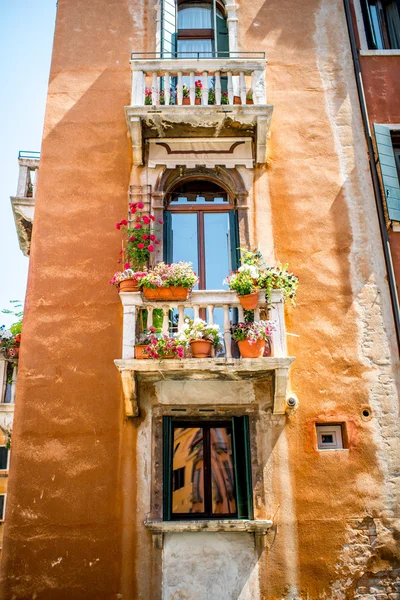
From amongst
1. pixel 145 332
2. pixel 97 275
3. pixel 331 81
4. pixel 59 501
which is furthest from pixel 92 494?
pixel 331 81

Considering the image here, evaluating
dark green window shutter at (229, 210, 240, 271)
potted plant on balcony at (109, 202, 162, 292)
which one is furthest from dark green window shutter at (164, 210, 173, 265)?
dark green window shutter at (229, 210, 240, 271)

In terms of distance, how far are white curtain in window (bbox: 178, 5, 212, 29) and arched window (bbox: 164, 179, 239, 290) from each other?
3.27 meters

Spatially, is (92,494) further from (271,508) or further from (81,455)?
(271,508)

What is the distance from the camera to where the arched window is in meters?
8.84

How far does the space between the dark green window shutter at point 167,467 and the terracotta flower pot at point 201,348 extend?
1033 millimetres

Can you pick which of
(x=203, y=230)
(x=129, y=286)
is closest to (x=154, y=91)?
(x=203, y=230)

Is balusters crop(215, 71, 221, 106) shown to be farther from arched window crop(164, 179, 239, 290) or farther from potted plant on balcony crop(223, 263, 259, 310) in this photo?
potted plant on balcony crop(223, 263, 259, 310)

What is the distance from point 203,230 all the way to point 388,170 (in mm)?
2980

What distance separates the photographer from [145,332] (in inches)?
302

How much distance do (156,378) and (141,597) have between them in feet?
8.45

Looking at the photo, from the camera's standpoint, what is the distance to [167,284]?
755 cm

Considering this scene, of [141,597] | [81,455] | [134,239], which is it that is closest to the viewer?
[141,597]

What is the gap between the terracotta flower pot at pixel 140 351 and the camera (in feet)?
24.2

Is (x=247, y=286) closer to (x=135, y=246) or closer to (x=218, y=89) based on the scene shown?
(x=135, y=246)
